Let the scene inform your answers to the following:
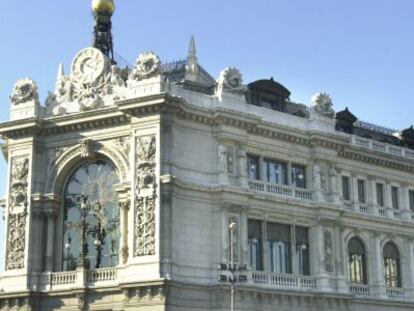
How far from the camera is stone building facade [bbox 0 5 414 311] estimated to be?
160ft

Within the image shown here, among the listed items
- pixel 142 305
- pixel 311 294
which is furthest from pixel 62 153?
pixel 311 294

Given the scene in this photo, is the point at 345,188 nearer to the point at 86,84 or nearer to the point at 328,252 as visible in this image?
the point at 328,252

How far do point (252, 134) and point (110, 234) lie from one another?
412 inches

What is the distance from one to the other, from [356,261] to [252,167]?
1087 centimetres

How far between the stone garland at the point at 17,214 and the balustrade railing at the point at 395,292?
2467cm

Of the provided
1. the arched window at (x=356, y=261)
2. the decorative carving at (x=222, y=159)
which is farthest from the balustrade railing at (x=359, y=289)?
the decorative carving at (x=222, y=159)

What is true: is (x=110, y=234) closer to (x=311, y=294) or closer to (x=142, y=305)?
(x=142, y=305)

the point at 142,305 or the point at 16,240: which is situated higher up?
the point at 16,240

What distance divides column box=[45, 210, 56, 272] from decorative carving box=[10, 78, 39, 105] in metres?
7.25

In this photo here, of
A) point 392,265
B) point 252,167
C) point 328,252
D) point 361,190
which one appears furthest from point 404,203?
point 252,167

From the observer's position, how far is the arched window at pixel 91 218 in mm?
51219

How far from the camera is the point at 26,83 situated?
179ft

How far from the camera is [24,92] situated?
2143 inches

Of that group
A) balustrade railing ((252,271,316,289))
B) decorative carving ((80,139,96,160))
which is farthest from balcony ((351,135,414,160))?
decorative carving ((80,139,96,160))
